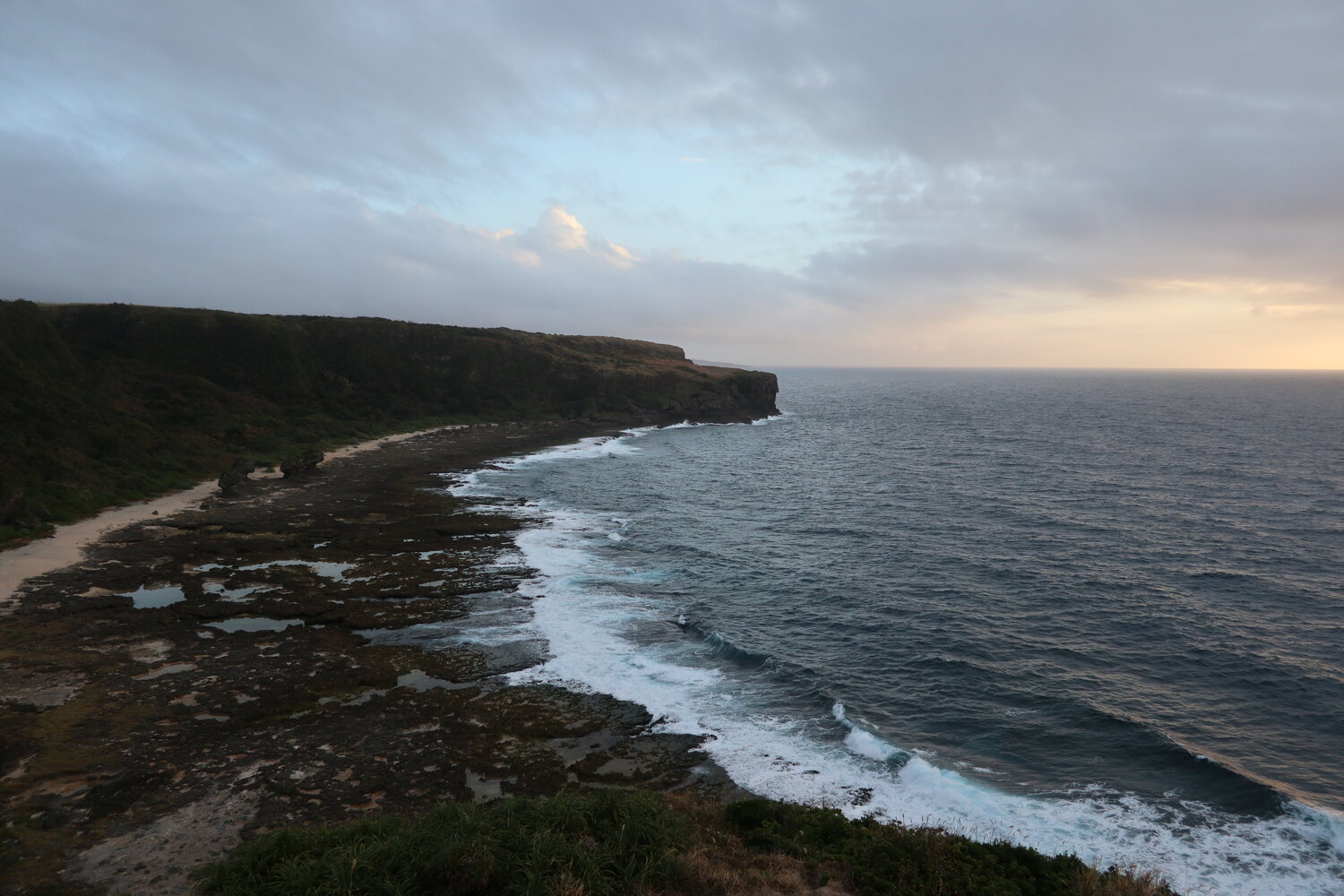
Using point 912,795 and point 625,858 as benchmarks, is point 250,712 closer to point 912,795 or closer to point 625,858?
point 625,858

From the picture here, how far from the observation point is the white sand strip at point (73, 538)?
30706mm

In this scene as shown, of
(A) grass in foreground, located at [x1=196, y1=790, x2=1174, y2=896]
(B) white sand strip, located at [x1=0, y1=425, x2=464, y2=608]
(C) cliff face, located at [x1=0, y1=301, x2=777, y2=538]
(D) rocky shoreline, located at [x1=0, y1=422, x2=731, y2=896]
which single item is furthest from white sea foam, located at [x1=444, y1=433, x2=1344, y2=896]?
(C) cliff face, located at [x1=0, y1=301, x2=777, y2=538]

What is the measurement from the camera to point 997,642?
1103 inches

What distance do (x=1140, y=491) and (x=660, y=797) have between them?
5787cm

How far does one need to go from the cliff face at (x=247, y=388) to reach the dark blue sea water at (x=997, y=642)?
26.7 m

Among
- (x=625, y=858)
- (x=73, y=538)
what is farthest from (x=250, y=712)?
(x=73, y=538)

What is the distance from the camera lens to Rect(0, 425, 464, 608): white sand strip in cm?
3071

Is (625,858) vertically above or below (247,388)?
below

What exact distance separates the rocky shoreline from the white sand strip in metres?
0.89

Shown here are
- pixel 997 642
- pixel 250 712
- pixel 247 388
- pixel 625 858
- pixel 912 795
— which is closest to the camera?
pixel 625 858

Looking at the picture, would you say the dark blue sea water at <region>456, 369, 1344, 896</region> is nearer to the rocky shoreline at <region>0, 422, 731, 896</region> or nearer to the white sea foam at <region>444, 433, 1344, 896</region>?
the white sea foam at <region>444, 433, 1344, 896</region>

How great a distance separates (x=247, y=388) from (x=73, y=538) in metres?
51.4

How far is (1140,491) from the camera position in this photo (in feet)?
188

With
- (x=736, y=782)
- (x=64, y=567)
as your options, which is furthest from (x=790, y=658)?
(x=64, y=567)
